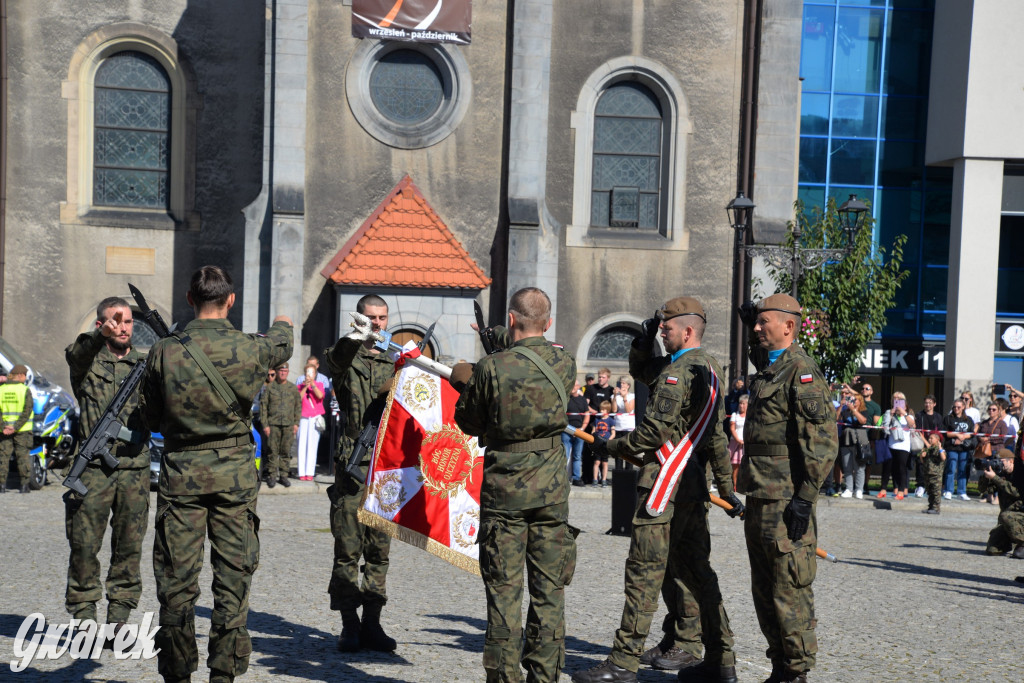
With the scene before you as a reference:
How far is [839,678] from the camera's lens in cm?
711

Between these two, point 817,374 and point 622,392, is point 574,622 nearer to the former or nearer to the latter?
point 817,374

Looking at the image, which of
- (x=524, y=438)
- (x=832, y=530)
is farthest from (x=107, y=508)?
(x=832, y=530)

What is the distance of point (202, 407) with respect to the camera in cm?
604

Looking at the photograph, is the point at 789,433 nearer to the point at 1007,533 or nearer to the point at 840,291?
the point at 1007,533

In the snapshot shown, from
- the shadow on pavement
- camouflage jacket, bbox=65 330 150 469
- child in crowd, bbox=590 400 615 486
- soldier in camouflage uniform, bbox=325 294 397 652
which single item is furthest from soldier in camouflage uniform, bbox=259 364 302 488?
soldier in camouflage uniform, bbox=325 294 397 652

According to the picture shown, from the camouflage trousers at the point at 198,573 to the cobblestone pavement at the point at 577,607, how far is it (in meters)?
0.70

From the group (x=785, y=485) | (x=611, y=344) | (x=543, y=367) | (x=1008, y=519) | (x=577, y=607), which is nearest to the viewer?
(x=543, y=367)

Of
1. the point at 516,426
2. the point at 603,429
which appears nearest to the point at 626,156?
the point at 603,429

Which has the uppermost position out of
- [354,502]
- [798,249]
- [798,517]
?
[798,249]

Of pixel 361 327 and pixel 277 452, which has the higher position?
pixel 361 327

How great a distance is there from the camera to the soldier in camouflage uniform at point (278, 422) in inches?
676

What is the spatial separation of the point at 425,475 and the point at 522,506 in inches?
55.7

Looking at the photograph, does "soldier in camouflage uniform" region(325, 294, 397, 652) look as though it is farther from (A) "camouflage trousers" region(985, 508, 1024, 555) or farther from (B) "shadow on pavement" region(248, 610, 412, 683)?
(A) "camouflage trousers" region(985, 508, 1024, 555)

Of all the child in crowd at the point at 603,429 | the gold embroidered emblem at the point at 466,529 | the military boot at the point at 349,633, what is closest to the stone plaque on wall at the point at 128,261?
the child in crowd at the point at 603,429
